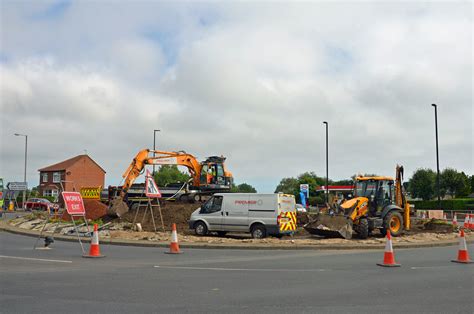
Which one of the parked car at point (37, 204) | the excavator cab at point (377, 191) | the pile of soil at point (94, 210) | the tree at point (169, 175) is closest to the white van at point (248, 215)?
the excavator cab at point (377, 191)

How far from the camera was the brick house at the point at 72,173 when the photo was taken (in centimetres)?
8569

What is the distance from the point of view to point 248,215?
20.7 m

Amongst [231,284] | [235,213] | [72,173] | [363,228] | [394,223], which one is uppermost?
[72,173]

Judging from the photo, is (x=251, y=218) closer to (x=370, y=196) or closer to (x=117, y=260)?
(x=370, y=196)

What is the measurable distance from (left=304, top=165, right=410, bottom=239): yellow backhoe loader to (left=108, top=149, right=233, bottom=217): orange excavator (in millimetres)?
11210

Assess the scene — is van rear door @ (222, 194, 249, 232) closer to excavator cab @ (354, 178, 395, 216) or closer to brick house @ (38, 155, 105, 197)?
excavator cab @ (354, 178, 395, 216)

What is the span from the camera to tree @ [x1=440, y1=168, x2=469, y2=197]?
80625 millimetres

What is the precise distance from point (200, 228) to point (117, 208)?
7.78m

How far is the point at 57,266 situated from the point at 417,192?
279ft

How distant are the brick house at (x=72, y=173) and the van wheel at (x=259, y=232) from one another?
228 feet

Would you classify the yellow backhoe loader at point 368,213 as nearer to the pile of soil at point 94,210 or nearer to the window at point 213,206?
the window at point 213,206

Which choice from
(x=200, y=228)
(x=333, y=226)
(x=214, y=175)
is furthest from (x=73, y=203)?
(x=214, y=175)

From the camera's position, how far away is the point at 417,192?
88.9 meters

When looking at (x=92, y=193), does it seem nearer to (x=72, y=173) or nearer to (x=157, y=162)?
(x=157, y=162)
